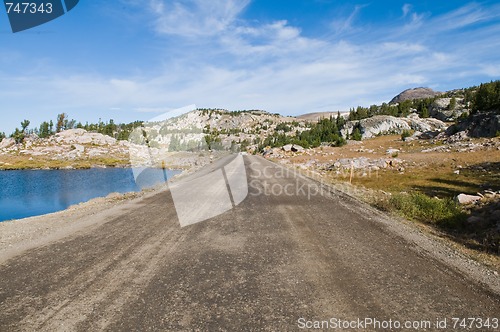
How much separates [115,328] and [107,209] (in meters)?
9.91

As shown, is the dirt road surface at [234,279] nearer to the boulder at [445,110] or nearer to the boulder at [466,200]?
the boulder at [466,200]

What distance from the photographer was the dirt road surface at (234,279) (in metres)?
4.47

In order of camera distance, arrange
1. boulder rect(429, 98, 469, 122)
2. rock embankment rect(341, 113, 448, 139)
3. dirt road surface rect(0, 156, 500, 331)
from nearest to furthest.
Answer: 1. dirt road surface rect(0, 156, 500, 331)
2. rock embankment rect(341, 113, 448, 139)
3. boulder rect(429, 98, 469, 122)

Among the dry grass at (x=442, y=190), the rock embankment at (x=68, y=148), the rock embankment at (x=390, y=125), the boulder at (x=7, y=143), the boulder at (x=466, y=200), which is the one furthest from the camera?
the boulder at (x=7, y=143)

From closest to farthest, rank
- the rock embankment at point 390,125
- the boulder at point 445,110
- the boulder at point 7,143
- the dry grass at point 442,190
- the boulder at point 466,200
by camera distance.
→ the dry grass at point 442,190
the boulder at point 466,200
the rock embankment at point 390,125
the boulder at point 445,110
the boulder at point 7,143

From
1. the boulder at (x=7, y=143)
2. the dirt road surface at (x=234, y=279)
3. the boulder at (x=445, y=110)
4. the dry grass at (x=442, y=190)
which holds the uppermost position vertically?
the boulder at (x=7, y=143)

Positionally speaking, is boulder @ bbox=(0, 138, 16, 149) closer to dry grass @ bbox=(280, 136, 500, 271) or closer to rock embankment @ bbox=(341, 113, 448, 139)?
rock embankment @ bbox=(341, 113, 448, 139)

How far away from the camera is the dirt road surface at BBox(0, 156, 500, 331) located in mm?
4469

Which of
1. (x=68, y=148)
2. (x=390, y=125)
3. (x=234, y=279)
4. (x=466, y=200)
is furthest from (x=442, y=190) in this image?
(x=68, y=148)

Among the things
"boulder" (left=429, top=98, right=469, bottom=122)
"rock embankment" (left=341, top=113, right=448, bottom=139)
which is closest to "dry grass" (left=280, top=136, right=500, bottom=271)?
"rock embankment" (left=341, top=113, right=448, bottom=139)

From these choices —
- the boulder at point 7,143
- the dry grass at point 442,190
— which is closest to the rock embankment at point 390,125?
the dry grass at point 442,190

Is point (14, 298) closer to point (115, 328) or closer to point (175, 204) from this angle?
point (115, 328)

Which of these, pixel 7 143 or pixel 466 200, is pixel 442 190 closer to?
pixel 466 200

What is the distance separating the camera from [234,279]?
18.9 feet
